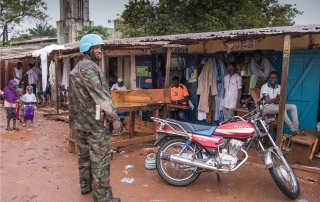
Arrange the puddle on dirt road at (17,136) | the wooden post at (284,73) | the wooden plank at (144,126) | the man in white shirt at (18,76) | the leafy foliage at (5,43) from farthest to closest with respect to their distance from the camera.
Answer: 1. the leafy foliage at (5,43)
2. the man in white shirt at (18,76)
3. the puddle on dirt road at (17,136)
4. the wooden plank at (144,126)
5. the wooden post at (284,73)

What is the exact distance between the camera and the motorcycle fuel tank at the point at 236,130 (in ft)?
13.2

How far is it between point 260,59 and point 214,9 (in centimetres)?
915

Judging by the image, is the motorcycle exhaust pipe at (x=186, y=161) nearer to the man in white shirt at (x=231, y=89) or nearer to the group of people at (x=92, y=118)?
the group of people at (x=92, y=118)

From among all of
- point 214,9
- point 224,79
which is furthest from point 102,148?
point 214,9

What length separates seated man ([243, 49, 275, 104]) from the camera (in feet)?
22.0

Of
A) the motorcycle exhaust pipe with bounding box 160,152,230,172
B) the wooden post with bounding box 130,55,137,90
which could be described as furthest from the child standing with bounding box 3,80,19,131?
the motorcycle exhaust pipe with bounding box 160,152,230,172

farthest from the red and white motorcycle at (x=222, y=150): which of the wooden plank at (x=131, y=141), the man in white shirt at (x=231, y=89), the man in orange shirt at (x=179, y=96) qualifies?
the man in orange shirt at (x=179, y=96)

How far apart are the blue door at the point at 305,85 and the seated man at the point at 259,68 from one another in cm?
52

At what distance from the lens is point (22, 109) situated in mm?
9695

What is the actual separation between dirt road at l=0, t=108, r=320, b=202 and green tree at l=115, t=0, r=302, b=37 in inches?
425

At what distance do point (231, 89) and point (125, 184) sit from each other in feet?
13.3

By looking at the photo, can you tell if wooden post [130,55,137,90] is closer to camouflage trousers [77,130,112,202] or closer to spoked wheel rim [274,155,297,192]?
camouflage trousers [77,130,112,202]

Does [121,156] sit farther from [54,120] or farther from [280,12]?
[280,12]

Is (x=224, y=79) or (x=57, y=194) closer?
(x=57, y=194)
